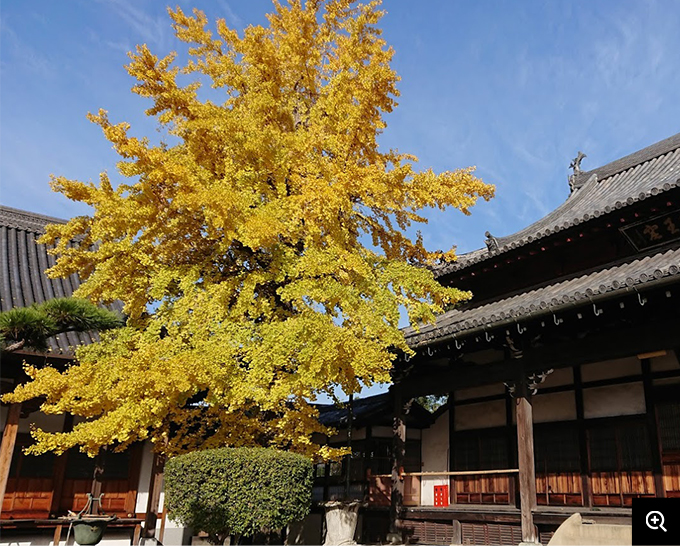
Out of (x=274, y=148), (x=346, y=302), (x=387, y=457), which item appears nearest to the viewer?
(x=346, y=302)

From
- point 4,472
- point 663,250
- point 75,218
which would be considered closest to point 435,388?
point 663,250

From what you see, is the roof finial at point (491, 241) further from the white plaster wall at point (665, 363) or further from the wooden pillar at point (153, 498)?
the wooden pillar at point (153, 498)

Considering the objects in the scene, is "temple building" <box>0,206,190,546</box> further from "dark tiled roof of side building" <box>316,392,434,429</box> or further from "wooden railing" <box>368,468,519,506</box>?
"wooden railing" <box>368,468,519,506</box>

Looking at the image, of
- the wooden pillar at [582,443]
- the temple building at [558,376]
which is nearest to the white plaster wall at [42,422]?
the temple building at [558,376]

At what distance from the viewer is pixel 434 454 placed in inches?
588

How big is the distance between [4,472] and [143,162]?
719 centimetres

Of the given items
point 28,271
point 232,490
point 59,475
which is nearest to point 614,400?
point 232,490

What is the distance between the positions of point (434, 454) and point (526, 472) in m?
5.21

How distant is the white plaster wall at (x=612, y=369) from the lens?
1127 centimetres

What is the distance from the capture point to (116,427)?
8242 mm

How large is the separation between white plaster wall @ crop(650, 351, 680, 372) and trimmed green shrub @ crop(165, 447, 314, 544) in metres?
7.29

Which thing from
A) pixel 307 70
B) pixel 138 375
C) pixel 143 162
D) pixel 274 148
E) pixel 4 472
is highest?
pixel 307 70

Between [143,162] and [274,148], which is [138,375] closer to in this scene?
[143,162]

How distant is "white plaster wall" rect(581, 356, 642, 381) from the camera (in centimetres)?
1127
